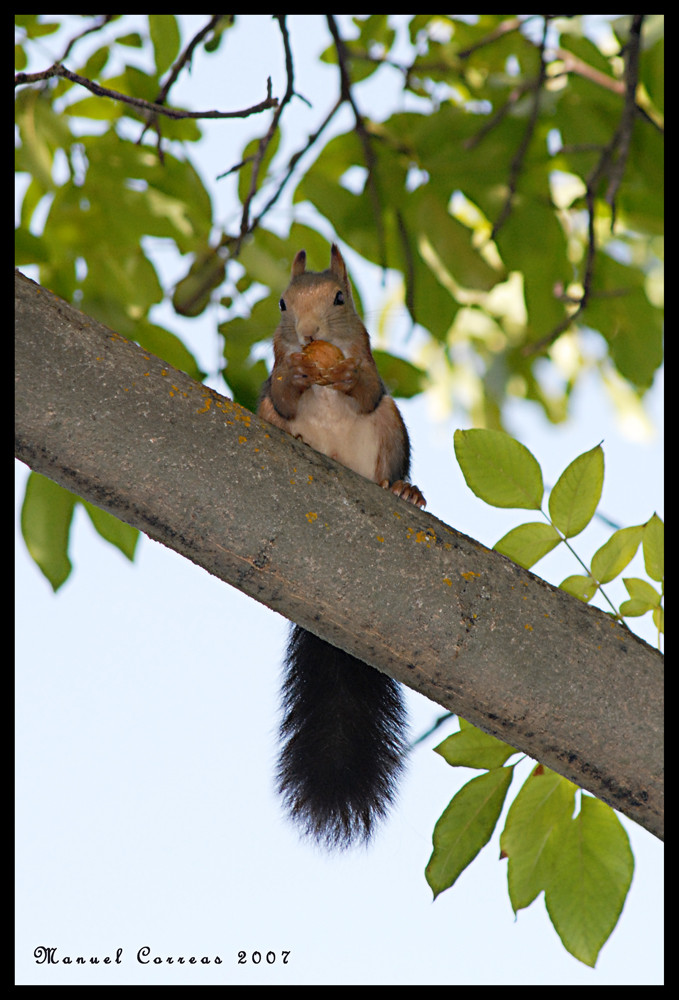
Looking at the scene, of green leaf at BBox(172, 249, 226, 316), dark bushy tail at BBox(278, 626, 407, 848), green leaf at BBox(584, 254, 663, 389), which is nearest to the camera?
dark bushy tail at BBox(278, 626, 407, 848)

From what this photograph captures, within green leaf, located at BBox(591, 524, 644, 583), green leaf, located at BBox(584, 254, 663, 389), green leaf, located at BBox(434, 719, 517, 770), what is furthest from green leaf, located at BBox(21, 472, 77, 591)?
green leaf, located at BBox(584, 254, 663, 389)

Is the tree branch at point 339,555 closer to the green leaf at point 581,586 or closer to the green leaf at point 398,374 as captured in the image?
the green leaf at point 581,586

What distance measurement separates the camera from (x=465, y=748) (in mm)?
1175

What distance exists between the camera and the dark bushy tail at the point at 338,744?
1.30 meters

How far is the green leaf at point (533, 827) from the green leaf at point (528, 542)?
273 mm

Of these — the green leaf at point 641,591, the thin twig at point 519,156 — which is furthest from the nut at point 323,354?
the green leaf at point 641,591

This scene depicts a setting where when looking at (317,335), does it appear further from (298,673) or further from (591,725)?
(591,725)

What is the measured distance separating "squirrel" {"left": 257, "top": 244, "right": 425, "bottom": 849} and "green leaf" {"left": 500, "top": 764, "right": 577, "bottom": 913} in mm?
241

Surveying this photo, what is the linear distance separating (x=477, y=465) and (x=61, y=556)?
78 cm

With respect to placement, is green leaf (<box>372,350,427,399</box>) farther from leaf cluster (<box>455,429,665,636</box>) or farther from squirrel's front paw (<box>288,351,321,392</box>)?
leaf cluster (<box>455,429,665,636</box>)

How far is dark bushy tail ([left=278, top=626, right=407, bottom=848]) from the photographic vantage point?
1.30 meters

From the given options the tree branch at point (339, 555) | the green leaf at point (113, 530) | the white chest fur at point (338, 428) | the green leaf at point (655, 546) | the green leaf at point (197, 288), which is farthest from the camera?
the green leaf at point (197, 288)

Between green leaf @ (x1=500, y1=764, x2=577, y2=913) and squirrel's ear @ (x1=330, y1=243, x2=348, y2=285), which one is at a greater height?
squirrel's ear @ (x1=330, y1=243, x2=348, y2=285)

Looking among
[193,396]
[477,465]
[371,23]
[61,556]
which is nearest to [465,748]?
[477,465]
